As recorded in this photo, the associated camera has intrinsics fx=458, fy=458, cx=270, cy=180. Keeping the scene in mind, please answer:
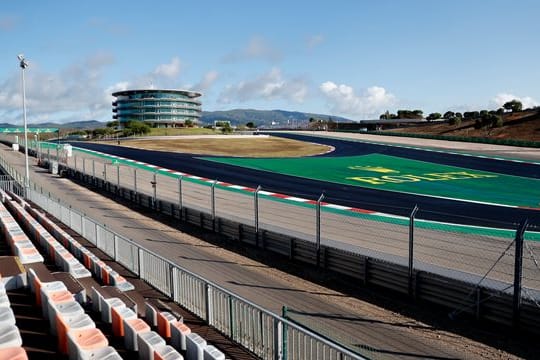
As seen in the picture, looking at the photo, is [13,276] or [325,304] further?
[325,304]

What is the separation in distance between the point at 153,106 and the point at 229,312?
172 meters

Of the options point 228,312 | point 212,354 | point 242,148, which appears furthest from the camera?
point 242,148

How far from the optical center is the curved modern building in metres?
172

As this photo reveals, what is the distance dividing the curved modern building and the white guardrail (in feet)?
543

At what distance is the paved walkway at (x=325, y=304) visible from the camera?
8297 millimetres

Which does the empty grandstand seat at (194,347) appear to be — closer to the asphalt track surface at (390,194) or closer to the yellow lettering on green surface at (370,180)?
the asphalt track surface at (390,194)

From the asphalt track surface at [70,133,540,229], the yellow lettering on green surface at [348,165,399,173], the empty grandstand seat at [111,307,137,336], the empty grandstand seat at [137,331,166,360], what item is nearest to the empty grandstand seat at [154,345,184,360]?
the empty grandstand seat at [137,331,166,360]

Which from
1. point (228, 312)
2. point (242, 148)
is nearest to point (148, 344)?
point (228, 312)

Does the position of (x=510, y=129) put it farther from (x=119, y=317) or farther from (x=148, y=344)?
(x=148, y=344)

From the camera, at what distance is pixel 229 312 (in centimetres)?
780

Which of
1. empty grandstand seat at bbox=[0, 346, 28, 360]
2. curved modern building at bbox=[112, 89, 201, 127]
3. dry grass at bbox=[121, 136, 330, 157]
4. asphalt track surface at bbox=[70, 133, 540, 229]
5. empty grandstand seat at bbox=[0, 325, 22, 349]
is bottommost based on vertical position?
asphalt track surface at bbox=[70, 133, 540, 229]

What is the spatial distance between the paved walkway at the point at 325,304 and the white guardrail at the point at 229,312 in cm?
175

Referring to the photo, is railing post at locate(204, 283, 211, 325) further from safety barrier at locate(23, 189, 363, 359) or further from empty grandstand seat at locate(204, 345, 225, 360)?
empty grandstand seat at locate(204, 345, 225, 360)

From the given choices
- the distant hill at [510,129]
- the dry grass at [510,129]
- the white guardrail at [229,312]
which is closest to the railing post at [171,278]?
the white guardrail at [229,312]
